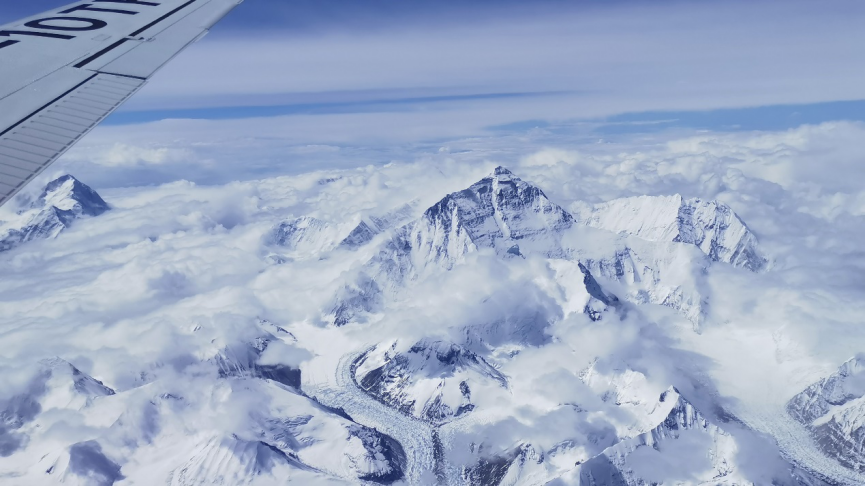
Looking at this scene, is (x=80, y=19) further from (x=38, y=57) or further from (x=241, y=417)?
(x=241, y=417)

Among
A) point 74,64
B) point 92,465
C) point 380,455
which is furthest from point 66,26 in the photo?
point 380,455

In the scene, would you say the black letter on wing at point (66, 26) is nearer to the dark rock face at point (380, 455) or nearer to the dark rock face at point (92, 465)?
the dark rock face at point (92, 465)

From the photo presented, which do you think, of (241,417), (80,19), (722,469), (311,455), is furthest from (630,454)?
(80,19)

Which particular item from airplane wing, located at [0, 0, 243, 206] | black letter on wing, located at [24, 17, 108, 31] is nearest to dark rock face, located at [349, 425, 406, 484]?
airplane wing, located at [0, 0, 243, 206]

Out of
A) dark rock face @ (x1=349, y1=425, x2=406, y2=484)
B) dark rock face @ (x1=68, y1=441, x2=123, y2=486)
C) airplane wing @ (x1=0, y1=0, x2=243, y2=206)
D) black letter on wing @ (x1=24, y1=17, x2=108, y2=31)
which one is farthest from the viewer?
dark rock face @ (x1=349, y1=425, x2=406, y2=484)

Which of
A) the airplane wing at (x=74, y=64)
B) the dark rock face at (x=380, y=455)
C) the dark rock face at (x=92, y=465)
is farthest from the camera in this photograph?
the dark rock face at (x=380, y=455)

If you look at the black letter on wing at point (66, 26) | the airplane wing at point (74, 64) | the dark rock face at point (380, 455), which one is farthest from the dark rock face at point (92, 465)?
the black letter on wing at point (66, 26)

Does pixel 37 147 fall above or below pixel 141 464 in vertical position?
above

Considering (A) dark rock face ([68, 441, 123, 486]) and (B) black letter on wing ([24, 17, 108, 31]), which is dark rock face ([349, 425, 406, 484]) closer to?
(A) dark rock face ([68, 441, 123, 486])
